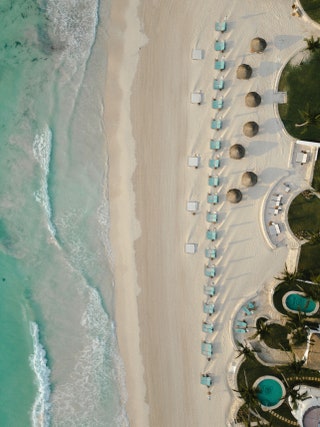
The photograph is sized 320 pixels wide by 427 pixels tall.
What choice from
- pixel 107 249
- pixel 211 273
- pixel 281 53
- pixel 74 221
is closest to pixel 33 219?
pixel 74 221

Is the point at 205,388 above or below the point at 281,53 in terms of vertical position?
below

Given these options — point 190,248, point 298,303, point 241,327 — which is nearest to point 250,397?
point 241,327

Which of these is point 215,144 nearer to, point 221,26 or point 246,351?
point 221,26


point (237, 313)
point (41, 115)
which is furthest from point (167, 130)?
point (237, 313)

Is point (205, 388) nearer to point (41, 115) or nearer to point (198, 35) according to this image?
point (41, 115)

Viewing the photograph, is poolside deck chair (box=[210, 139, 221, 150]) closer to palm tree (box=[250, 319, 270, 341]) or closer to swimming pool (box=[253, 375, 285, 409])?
palm tree (box=[250, 319, 270, 341])

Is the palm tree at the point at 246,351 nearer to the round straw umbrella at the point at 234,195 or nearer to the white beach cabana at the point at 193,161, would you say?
the round straw umbrella at the point at 234,195

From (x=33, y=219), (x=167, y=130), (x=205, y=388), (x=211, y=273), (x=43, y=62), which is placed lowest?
(x=205, y=388)
